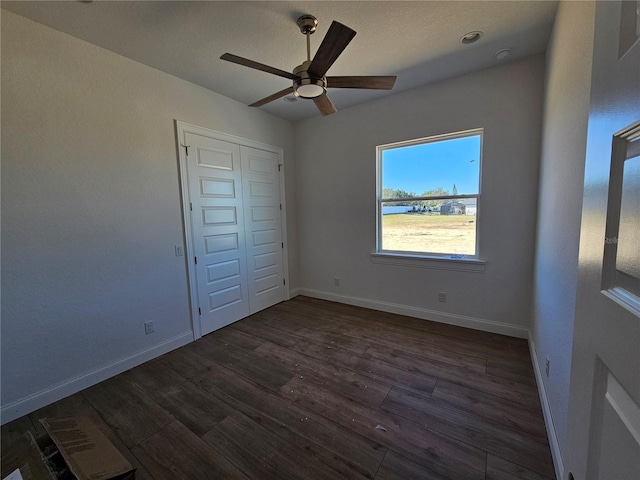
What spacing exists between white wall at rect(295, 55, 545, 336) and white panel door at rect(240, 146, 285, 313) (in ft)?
1.61

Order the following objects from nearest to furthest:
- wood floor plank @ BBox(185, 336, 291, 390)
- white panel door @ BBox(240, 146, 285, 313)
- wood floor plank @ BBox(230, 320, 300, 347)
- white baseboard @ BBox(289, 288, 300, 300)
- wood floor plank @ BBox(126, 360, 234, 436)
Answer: wood floor plank @ BBox(126, 360, 234, 436)
wood floor plank @ BBox(185, 336, 291, 390)
wood floor plank @ BBox(230, 320, 300, 347)
white panel door @ BBox(240, 146, 285, 313)
white baseboard @ BBox(289, 288, 300, 300)

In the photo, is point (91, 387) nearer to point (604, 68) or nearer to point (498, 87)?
point (604, 68)

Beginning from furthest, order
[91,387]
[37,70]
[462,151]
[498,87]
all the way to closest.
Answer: [462,151] < [498,87] < [91,387] < [37,70]

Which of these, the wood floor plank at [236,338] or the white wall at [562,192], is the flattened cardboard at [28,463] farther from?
the white wall at [562,192]

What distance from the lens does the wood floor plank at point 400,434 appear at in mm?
1463

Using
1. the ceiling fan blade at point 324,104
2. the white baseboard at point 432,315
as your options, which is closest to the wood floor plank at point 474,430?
the white baseboard at point 432,315

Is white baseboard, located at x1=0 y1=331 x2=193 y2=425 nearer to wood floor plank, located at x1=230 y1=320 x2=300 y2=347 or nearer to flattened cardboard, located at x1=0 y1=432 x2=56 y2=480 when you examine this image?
wood floor plank, located at x1=230 y1=320 x2=300 y2=347

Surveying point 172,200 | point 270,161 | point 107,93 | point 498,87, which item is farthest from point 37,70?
point 498,87

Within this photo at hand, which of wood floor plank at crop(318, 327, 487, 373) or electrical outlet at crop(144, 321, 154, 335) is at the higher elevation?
electrical outlet at crop(144, 321, 154, 335)

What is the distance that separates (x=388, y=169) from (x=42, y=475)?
3.71 m

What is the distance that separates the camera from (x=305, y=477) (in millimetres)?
1420

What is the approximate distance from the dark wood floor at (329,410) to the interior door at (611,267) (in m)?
1.18

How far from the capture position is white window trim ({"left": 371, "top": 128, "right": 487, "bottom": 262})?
294 cm

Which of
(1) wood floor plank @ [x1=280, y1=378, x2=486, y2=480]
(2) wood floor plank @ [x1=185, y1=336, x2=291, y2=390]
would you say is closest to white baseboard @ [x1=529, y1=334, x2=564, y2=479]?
(1) wood floor plank @ [x1=280, y1=378, x2=486, y2=480]
